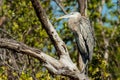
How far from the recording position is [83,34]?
7566 mm

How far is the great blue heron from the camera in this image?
7.45m

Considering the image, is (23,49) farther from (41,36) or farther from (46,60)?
(41,36)

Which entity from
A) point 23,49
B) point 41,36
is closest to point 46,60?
point 23,49

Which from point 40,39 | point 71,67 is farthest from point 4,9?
point 71,67

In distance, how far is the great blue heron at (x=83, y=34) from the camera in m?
7.45

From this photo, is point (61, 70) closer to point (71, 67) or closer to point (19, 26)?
point (71, 67)

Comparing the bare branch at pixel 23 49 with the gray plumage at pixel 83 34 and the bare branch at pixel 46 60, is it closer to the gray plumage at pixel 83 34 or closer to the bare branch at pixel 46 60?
the bare branch at pixel 46 60

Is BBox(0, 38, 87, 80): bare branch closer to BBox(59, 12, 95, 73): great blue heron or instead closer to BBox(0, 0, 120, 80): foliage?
BBox(0, 0, 120, 80): foliage

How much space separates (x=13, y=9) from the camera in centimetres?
1168

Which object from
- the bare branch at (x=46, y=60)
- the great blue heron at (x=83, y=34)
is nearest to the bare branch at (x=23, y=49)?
the bare branch at (x=46, y=60)

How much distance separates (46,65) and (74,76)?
0.37 m

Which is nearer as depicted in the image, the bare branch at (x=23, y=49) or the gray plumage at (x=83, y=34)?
the bare branch at (x=23, y=49)

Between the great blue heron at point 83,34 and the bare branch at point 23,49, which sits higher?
the bare branch at point 23,49

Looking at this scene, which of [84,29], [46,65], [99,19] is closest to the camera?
[46,65]
